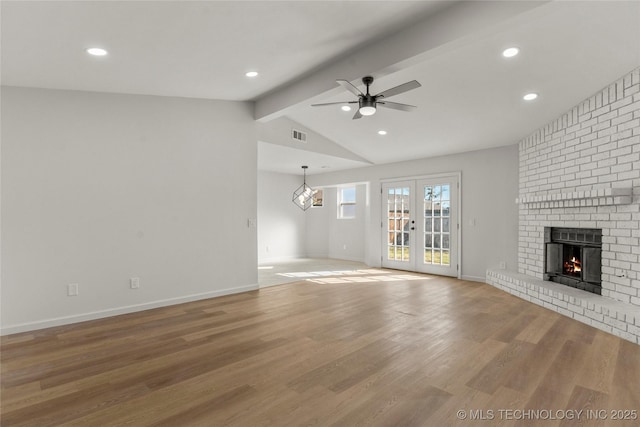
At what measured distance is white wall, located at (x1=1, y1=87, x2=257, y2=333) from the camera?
3.48 metres

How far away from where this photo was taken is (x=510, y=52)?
10.6ft

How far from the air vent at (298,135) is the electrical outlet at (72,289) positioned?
12.7 feet

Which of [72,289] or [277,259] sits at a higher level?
[72,289]

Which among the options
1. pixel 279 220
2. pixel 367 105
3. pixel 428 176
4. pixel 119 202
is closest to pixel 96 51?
pixel 119 202

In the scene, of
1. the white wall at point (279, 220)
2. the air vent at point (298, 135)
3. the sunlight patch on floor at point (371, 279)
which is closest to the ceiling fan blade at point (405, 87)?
the air vent at point (298, 135)

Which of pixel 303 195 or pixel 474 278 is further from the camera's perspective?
pixel 303 195

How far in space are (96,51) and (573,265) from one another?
6013 millimetres

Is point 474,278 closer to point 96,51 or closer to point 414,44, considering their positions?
point 414,44

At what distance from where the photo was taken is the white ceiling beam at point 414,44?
8.35 feet

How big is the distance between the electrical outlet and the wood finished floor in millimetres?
350

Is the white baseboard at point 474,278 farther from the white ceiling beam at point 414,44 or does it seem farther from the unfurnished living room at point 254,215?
the white ceiling beam at point 414,44

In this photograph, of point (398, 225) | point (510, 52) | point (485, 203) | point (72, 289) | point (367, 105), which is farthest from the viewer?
point (398, 225)

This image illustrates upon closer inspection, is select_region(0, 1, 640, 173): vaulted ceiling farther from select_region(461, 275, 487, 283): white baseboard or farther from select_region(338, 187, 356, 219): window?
select_region(338, 187, 356, 219): window

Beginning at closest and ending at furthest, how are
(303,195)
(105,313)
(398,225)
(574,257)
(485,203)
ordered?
(105,313), (574,257), (485,203), (398,225), (303,195)
